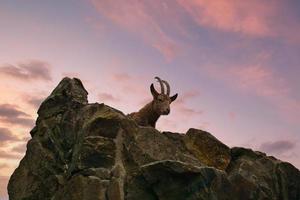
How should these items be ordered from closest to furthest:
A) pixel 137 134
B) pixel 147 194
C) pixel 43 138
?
1. pixel 147 194
2. pixel 137 134
3. pixel 43 138

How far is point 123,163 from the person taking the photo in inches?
1155

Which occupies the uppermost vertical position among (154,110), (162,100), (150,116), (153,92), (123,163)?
(153,92)

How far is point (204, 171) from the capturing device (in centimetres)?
2822

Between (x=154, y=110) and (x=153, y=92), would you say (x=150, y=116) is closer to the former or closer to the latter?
(x=154, y=110)

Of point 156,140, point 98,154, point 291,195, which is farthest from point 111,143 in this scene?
point 291,195

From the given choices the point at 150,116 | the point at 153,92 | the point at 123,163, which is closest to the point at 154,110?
the point at 150,116

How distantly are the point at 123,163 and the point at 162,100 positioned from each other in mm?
7520

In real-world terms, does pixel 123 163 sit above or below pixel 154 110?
below

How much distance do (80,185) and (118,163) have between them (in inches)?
103

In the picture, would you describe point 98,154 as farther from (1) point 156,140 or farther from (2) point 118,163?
(1) point 156,140

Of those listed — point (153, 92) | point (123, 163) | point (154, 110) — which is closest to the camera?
point (123, 163)

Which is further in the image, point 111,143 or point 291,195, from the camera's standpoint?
point 291,195

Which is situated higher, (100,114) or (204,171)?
(100,114)

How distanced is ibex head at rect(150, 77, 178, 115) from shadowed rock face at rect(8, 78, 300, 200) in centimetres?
218
